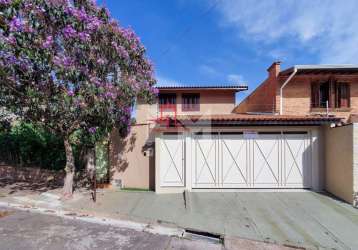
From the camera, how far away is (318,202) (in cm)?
778

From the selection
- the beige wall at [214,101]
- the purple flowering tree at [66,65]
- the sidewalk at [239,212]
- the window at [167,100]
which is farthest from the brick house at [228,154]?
the beige wall at [214,101]

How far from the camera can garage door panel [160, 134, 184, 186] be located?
9.10m

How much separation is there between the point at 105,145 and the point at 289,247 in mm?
7401

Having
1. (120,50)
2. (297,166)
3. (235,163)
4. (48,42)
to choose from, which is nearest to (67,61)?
(48,42)

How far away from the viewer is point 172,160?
9.16m

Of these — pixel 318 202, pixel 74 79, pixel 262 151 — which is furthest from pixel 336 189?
pixel 74 79

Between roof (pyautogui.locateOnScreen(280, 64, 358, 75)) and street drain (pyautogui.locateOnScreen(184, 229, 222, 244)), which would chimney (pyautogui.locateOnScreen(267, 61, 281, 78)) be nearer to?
roof (pyautogui.locateOnScreen(280, 64, 358, 75))

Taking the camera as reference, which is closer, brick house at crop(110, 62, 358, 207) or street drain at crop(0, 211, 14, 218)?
street drain at crop(0, 211, 14, 218)

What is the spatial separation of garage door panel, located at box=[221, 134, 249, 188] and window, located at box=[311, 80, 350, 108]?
7176 mm

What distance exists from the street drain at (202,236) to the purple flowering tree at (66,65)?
13.5 ft

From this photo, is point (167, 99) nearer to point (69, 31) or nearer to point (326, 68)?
point (326, 68)

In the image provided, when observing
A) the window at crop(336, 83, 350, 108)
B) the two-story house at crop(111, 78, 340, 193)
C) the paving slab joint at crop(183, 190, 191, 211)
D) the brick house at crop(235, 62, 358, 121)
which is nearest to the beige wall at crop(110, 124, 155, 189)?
the two-story house at crop(111, 78, 340, 193)

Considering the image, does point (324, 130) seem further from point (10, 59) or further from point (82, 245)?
point (10, 59)

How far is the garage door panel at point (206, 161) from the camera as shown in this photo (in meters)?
9.20
